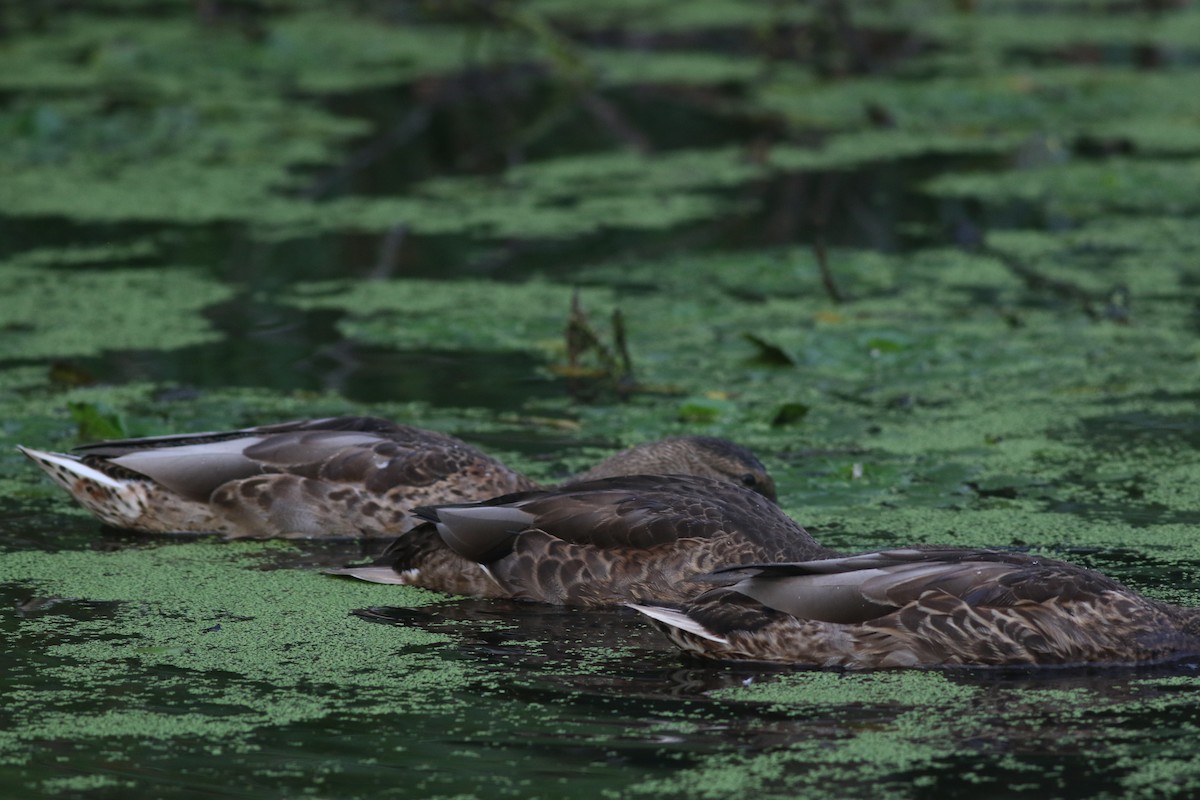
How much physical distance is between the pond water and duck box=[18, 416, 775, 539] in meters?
0.12

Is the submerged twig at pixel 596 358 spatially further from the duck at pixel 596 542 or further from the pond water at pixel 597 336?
the duck at pixel 596 542

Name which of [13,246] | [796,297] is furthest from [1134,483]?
[13,246]

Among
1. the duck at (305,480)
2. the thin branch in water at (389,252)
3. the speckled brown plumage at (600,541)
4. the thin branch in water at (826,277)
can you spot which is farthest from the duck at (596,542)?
the thin branch in water at (389,252)

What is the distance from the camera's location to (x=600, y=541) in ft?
17.8

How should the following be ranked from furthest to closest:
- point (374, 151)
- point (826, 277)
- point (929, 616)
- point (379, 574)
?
point (374, 151) < point (826, 277) < point (379, 574) < point (929, 616)

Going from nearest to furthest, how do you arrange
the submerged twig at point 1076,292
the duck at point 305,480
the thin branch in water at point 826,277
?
the duck at point 305,480
the submerged twig at point 1076,292
the thin branch in water at point 826,277

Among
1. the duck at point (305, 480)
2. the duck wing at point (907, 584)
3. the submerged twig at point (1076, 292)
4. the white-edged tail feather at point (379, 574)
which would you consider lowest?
the white-edged tail feather at point (379, 574)

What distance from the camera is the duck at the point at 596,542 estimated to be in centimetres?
534

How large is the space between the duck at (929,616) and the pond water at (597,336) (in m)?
0.07

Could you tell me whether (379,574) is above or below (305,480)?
below

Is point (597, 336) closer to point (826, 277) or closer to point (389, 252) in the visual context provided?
point (826, 277)

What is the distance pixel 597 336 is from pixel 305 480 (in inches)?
74.7

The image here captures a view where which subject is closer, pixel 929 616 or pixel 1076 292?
pixel 929 616

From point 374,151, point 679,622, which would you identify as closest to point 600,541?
point 679,622
